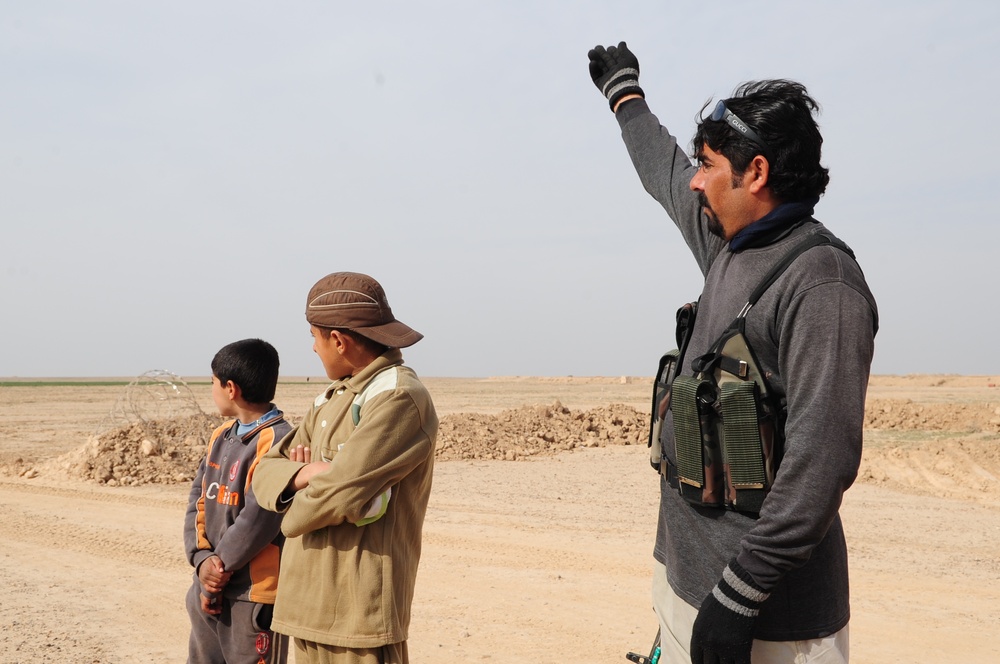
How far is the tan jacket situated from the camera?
2.64m

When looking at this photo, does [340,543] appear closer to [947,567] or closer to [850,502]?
[947,567]

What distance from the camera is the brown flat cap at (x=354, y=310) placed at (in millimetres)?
2908

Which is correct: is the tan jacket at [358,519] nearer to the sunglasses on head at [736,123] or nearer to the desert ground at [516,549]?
the sunglasses on head at [736,123]

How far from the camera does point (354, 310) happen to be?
2.91 metres

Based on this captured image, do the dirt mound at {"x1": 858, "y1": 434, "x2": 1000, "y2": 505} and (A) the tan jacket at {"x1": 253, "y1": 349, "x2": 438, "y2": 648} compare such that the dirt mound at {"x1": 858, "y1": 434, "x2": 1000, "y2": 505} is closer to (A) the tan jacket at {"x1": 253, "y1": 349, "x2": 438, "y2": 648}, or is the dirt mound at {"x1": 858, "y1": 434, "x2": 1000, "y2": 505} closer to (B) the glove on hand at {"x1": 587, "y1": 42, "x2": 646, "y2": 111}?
(B) the glove on hand at {"x1": 587, "y1": 42, "x2": 646, "y2": 111}

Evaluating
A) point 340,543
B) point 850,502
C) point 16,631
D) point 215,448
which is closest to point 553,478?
point 850,502

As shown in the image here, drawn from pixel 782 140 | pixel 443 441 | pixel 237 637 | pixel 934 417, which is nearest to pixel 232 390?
pixel 237 637

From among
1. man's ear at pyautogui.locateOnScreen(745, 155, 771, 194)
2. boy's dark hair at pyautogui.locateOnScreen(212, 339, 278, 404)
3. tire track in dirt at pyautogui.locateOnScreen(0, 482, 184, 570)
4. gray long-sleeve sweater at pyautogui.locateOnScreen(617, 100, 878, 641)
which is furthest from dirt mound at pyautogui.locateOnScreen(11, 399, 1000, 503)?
man's ear at pyautogui.locateOnScreen(745, 155, 771, 194)

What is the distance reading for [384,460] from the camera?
2664 millimetres

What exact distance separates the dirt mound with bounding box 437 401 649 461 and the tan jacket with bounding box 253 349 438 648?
1261 centimetres

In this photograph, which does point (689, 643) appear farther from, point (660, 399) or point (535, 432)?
point (535, 432)

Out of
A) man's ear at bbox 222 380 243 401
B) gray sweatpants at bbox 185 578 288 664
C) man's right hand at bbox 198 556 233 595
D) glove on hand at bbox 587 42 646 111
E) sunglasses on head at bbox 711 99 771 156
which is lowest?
gray sweatpants at bbox 185 578 288 664

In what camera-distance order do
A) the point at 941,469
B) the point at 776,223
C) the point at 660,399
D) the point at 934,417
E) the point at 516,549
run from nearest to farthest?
the point at 776,223 → the point at 660,399 → the point at 516,549 → the point at 941,469 → the point at 934,417

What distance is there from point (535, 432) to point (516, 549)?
9.12m
